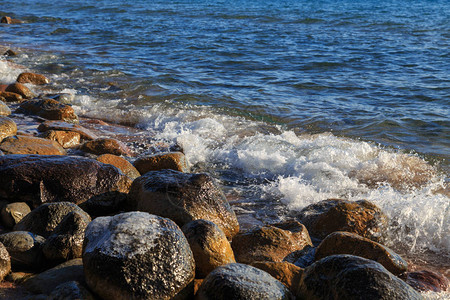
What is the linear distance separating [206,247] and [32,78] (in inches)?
367

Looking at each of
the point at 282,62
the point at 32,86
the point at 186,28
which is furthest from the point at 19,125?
the point at 186,28

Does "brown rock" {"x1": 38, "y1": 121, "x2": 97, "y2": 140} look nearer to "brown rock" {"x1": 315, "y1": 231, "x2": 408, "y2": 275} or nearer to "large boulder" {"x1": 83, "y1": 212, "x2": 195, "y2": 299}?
"large boulder" {"x1": 83, "y1": 212, "x2": 195, "y2": 299}

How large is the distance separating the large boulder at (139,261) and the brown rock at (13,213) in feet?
4.05

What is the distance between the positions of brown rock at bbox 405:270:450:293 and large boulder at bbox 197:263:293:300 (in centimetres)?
148

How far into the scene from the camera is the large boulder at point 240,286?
302cm

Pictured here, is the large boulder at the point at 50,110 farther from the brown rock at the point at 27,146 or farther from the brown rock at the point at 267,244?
the brown rock at the point at 267,244

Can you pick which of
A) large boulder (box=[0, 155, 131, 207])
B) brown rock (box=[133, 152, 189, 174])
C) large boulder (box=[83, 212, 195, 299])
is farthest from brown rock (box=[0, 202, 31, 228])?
brown rock (box=[133, 152, 189, 174])

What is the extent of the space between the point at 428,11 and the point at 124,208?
23.9 m

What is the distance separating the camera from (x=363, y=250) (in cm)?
421

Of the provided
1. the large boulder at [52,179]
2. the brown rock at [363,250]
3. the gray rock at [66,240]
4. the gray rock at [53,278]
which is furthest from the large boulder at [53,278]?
the brown rock at [363,250]

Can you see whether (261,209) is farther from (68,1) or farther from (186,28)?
(68,1)

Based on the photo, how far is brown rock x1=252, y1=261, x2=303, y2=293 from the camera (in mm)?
3701

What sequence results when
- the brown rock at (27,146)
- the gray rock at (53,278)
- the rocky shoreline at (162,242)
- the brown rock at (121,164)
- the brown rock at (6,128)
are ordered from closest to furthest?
the rocky shoreline at (162,242) → the gray rock at (53,278) → the brown rock at (121,164) → the brown rock at (27,146) → the brown rock at (6,128)

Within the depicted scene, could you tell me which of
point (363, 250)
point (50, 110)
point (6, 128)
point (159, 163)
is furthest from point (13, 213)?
point (50, 110)
